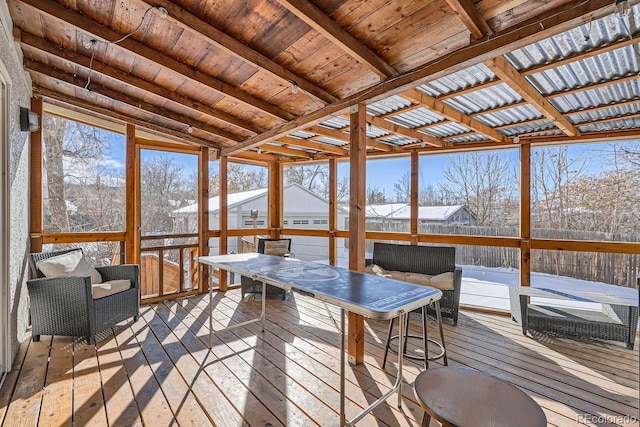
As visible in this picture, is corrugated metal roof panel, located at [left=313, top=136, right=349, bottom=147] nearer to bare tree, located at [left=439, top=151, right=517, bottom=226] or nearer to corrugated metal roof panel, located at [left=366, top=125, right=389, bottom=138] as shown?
corrugated metal roof panel, located at [left=366, top=125, right=389, bottom=138]

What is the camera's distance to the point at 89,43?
263cm


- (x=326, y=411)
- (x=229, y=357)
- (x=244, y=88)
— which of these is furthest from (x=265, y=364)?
(x=244, y=88)

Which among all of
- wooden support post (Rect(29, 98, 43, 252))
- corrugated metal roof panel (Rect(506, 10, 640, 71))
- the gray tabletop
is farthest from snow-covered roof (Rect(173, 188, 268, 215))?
corrugated metal roof panel (Rect(506, 10, 640, 71))

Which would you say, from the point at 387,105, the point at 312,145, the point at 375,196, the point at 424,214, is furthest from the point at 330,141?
the point at 424,214

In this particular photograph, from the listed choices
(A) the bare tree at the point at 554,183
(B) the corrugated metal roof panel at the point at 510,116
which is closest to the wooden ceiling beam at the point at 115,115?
(B) the corrugated metal roof panel at the point at 510,116

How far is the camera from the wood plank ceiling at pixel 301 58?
194cm

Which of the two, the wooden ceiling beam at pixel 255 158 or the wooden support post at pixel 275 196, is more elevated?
the wooden ceiling beam at pixel 255 158

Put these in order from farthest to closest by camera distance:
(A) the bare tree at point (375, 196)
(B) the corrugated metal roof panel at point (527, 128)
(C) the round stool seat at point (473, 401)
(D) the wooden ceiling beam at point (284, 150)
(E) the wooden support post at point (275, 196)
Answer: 1. (E) the wooden support post at point (275, 196)
2. (A) the bare tree at point (375, 196)
3. (D) the wooden ceiling beam at point (284, 150)
4. (B) the corrugated metal roof panel at point (527, 128)
5. (C) the round stool seat at point (473, 401)

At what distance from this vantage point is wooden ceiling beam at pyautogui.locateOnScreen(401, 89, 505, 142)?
2.91 m

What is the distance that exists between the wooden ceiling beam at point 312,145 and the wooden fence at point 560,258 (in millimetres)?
1940

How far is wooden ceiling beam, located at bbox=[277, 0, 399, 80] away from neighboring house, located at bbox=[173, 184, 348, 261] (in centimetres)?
364

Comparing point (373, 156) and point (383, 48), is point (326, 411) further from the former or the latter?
point (373, 156)

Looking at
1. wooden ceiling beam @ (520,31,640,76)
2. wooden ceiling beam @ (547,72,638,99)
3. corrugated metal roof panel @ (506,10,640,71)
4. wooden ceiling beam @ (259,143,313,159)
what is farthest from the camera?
wooden ceiling beam @ (259,143,313,159)

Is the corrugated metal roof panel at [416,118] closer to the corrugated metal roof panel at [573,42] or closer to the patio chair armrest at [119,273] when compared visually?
the corrugated metal roof panel at [573,42]
